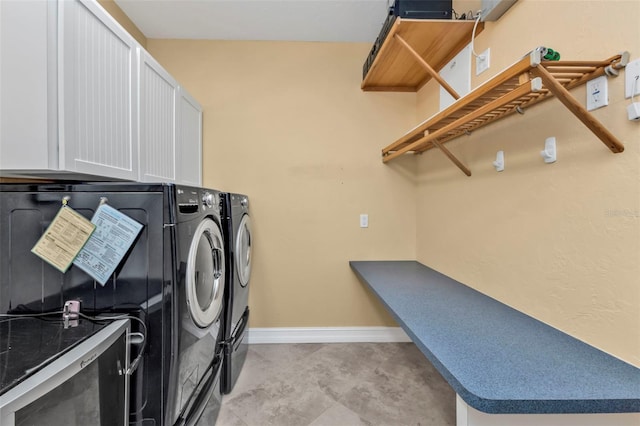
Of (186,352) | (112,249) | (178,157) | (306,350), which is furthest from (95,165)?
(306,350)

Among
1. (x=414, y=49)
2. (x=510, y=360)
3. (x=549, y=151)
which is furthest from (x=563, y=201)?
(x=414, y=49)

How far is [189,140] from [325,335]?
204 cm

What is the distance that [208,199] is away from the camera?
4.54 feet

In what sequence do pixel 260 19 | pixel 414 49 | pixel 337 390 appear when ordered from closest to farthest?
pixel 337 390 < pixel 414 49 < pixel 260 19

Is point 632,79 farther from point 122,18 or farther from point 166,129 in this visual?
Result: point 122,18

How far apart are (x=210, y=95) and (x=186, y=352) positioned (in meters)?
2.11

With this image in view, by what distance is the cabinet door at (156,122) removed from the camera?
1494 mm

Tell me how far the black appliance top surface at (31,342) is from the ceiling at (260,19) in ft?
7.07

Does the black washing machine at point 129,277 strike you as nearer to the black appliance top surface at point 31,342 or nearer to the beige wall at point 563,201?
the black appliance top surface at point 31,342

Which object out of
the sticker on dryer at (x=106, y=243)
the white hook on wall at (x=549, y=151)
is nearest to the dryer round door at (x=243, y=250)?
the sticker on dryer at (x=106, y=243)

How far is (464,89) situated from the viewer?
5.52 ft

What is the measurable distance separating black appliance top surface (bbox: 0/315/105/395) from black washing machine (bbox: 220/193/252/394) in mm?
835

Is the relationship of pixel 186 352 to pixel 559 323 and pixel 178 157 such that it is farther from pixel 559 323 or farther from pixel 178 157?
pixel 559 323

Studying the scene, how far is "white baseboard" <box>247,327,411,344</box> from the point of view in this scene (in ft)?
7.69
